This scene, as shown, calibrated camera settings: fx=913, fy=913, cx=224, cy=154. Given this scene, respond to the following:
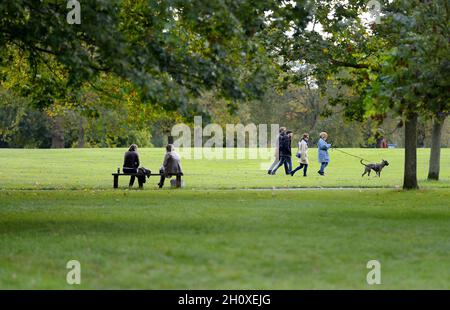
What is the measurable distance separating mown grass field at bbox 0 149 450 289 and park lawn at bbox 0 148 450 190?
5252mm

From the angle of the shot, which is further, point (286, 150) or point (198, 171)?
point (198, 171)

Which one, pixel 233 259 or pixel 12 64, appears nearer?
pixel 233 259

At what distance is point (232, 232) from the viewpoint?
14.7m

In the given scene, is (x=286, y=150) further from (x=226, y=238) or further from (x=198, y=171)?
(x=226, y=238)

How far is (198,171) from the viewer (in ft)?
145

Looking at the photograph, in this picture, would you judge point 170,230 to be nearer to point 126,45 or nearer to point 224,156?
point 126,45

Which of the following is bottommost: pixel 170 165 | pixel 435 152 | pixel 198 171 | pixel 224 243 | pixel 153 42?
pixel 198 171

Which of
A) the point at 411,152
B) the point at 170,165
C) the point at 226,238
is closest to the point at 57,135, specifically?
the point at 170,165

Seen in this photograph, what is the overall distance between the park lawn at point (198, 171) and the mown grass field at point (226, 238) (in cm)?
525

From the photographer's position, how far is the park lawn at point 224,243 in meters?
10.4

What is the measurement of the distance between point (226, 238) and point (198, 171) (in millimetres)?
30446

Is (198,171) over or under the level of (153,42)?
under
